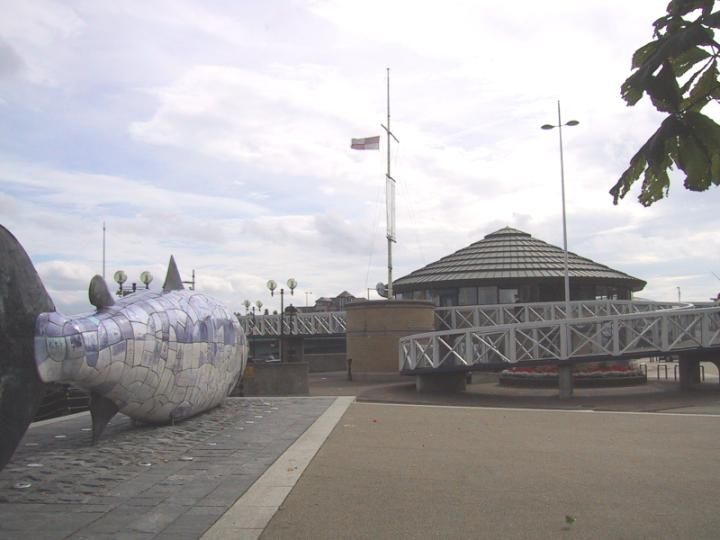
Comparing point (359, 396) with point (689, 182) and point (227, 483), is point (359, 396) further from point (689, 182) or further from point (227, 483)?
point (689, 182)

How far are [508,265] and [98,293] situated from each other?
31202 millimetres

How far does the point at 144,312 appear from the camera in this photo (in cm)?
1220

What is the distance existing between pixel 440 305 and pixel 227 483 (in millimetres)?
31371

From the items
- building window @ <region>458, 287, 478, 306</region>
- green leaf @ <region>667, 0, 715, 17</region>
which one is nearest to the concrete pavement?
A: green leaf @ <region>667, 0, 715, 17</region>

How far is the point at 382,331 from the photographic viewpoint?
31.7 metres

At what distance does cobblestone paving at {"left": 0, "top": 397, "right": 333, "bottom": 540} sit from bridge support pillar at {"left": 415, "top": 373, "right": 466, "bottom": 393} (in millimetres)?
11169

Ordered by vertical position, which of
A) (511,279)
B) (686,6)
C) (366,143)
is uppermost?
(366,143)

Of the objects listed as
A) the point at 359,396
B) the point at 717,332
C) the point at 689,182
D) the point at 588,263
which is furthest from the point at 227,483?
the point at 588,263

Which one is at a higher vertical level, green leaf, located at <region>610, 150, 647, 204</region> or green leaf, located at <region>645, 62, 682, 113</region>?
green leaf, located at <region>645, 62, 682, 113</region>

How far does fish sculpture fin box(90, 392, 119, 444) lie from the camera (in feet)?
37.2

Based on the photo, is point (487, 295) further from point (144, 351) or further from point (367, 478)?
point (367, 478)

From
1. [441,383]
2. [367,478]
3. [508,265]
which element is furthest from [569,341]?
[508,265]

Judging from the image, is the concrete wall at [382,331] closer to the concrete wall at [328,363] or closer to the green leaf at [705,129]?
the concrete wall at [328,363]

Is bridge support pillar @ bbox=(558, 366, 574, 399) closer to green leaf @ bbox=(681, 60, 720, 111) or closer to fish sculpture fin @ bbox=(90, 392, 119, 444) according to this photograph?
fish sculpture fin @ bbox=(90, 392, 119, 444)
